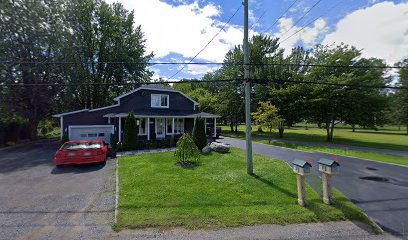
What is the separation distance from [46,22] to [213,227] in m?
29.5

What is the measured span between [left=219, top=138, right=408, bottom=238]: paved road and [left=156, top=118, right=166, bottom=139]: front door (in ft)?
49.3

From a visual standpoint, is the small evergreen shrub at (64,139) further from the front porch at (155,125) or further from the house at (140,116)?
the front porch at (155,125)

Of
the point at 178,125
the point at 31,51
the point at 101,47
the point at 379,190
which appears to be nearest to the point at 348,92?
the point at 379,190

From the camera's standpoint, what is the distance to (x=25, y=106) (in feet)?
73.0

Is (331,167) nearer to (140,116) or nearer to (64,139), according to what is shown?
(140,116)

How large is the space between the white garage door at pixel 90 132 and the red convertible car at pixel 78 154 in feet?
27.1

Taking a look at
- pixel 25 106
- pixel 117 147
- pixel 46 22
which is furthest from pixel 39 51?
pixel 117 147

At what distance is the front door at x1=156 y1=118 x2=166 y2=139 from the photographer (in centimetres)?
2114

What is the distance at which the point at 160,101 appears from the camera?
859 inches

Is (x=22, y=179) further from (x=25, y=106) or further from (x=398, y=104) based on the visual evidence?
(x=398, y=104)

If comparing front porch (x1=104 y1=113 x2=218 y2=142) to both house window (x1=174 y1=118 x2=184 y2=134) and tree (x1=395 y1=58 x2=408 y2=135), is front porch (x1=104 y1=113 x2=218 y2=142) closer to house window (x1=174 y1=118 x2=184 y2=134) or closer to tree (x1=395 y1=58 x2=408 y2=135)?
house window (x1=174 y1=118 x2=184 y2=134)

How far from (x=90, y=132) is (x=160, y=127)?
6737mm

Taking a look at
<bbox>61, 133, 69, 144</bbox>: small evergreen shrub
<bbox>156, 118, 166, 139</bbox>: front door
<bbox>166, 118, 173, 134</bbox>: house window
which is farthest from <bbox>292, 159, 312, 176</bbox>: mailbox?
<bbox>61, 133, 69, 144</bbox>: small evergreen shrub

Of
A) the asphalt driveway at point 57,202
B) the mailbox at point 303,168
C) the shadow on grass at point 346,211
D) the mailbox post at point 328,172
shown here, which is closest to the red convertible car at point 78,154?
the asphalt driveway at point 57,202
